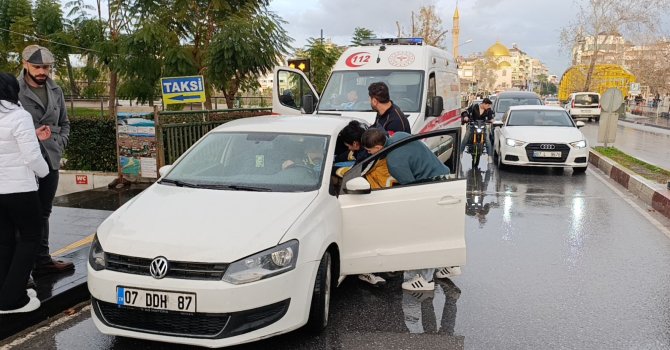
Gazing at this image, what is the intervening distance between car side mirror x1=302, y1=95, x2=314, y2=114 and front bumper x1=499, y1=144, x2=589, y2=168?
16.8ft

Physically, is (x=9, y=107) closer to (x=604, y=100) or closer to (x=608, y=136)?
(x=604, y=100)

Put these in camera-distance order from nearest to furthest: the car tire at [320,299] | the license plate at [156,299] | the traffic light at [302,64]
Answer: the license plate at [156,299] → the car tire at [320,299] → the traffic light at [302,64]

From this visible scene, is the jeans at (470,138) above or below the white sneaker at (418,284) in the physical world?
above

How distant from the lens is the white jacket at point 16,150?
3.86 m

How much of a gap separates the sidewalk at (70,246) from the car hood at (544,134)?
8258mm

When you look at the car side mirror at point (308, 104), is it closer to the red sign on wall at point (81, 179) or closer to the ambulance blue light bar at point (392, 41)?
the ambulance blue light bar at point (392, 41)

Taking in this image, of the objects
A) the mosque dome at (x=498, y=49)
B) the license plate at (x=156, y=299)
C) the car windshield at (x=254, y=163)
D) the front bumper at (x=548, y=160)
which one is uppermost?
the mosque dome at (x=498, y=49)

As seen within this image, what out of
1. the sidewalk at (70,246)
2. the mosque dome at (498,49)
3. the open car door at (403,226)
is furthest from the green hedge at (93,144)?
the mosque dome at (498,49)

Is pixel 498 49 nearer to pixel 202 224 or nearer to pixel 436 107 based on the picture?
pixel 436 107

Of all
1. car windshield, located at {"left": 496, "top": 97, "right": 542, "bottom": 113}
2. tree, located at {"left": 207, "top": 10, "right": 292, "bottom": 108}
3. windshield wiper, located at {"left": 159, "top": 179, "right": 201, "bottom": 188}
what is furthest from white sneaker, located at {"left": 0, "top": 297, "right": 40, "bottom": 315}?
car windshield, located at {"left": 496, "top": 97, "right": 542, "bottom": 113}

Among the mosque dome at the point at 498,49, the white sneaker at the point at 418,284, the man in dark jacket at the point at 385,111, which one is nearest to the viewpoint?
the white sneaker at the point at 418,284

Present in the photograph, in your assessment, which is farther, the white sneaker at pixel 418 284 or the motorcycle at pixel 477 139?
the motorcycle at pixel 477 139

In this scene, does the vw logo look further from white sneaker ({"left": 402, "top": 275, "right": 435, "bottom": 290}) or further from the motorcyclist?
the motorcyclist

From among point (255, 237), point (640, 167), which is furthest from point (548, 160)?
point (255, 237)
